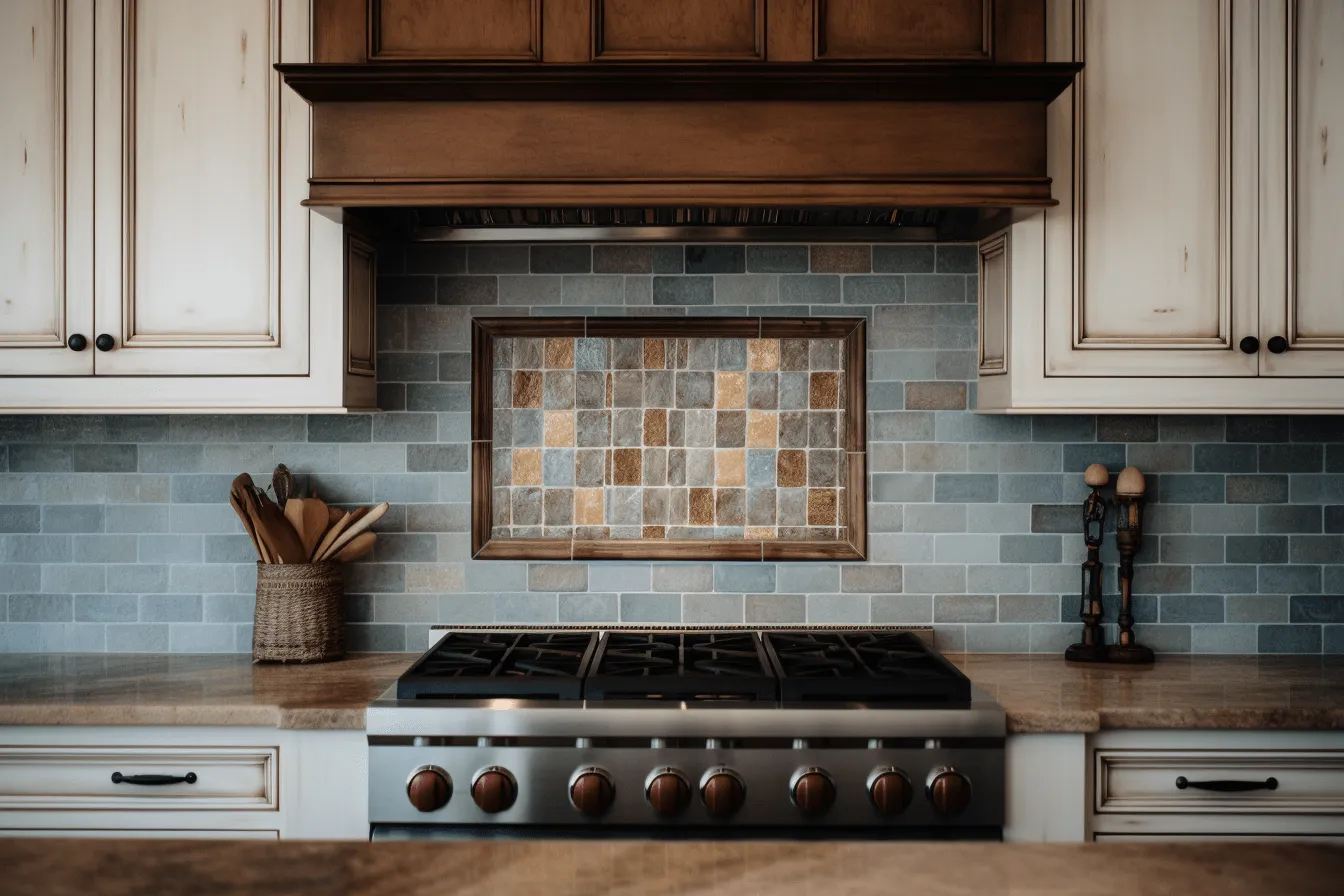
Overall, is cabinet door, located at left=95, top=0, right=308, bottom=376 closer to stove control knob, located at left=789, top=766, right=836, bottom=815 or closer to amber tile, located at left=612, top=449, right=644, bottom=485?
amber tile, located at left=612, top=449, right=644, bottom=485

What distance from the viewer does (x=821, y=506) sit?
Answer: 2.72m

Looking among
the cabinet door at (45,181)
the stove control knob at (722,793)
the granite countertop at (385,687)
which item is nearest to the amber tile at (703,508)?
the granite countertop at (385,687)

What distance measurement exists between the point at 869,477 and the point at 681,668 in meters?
0.76

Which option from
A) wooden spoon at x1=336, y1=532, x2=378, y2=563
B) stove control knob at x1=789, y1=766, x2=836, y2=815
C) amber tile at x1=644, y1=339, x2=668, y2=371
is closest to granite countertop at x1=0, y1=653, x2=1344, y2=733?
wooden spoon at x1=336, y1=532, x2=378, y2=563

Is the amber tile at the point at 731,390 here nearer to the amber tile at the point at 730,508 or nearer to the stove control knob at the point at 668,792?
the amber tile at the point at 730,508

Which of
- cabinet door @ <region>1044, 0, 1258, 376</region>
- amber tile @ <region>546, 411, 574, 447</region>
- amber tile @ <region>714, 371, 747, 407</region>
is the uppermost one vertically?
cabinet door @ <region>1044, 0, 1258, 376</region>

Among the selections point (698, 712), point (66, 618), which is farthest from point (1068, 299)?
point (66, 618)

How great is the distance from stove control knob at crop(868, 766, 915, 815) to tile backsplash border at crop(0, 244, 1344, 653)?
2.39 feet

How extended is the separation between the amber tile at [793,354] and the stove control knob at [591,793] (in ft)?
3.81

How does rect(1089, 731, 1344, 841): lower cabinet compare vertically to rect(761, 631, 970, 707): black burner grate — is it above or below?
below

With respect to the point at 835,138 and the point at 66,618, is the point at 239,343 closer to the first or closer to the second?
the point at 66,618

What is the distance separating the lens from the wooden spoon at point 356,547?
2553 mm

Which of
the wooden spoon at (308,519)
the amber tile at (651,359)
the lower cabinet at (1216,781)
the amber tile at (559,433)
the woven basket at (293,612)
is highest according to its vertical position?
the amber tile at (651,359)

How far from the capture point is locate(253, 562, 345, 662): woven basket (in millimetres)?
2475
